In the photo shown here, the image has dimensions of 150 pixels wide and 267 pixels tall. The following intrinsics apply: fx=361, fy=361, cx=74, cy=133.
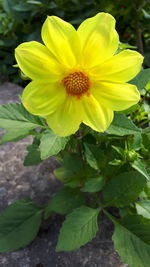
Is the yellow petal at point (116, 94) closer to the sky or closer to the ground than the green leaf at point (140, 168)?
closer to the sky

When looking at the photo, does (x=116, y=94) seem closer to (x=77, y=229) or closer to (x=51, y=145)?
(x=51, y=145)

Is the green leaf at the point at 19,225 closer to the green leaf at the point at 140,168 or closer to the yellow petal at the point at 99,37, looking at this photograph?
the green leaf at the point at 140,168

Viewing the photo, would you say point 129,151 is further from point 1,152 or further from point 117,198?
point 1,152

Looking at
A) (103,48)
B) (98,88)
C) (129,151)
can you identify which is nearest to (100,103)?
(98,88)

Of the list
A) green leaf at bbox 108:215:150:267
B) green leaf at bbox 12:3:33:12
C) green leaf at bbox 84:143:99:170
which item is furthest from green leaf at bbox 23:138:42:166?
green leaf at bbox 12:3:33:12

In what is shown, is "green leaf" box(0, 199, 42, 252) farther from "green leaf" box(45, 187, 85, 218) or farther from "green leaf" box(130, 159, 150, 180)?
"green leaf" box(130, 159, 150, 180)

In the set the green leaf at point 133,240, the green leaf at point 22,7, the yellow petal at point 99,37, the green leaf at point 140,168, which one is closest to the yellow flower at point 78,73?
the yellow petal at point 99,37

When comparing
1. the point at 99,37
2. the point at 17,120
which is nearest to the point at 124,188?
the point at 17,120
